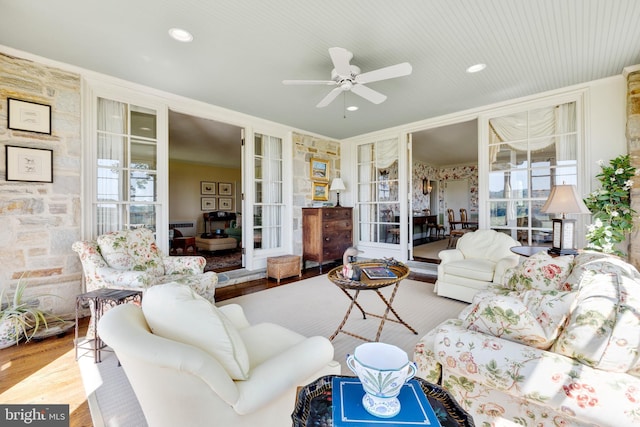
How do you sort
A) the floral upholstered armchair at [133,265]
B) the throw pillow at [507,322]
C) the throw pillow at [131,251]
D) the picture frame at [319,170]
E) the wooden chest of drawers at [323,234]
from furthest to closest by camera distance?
the picture frame at [319,170] < the wooden chest of drawers at [323,234] < the throw pillow at [131,251] < the floral upholstered armchair at [133,265] < the throw pillow at [507,322]

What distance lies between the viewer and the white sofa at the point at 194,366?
86 centimetres

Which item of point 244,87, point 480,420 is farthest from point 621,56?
point 244,87

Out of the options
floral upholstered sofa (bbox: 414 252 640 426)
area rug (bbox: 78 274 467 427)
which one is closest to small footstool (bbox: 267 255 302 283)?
area rug (bbox: 78 274 467 427)

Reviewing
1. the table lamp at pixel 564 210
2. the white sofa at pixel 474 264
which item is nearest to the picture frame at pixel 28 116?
the white sofa at pixel 474 264

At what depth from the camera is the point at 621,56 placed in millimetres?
2805

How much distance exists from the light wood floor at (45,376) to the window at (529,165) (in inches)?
194

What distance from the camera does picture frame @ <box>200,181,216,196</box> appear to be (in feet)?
29.0

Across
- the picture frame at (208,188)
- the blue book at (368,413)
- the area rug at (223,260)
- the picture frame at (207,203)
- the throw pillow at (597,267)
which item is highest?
the picture frame at (208,188)

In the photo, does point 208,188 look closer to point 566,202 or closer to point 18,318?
point 18,318

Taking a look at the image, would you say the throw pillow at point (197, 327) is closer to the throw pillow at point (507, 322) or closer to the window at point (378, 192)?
the throw pillow at point (507, 322)

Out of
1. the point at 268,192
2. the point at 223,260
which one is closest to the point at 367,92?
the point at 268,192

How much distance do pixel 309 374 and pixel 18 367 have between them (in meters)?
2.35

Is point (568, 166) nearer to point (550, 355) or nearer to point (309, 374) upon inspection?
point (550, 355)

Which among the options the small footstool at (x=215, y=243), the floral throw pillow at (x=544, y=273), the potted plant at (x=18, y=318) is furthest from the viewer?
the small footstool at (x=215, y=243)
